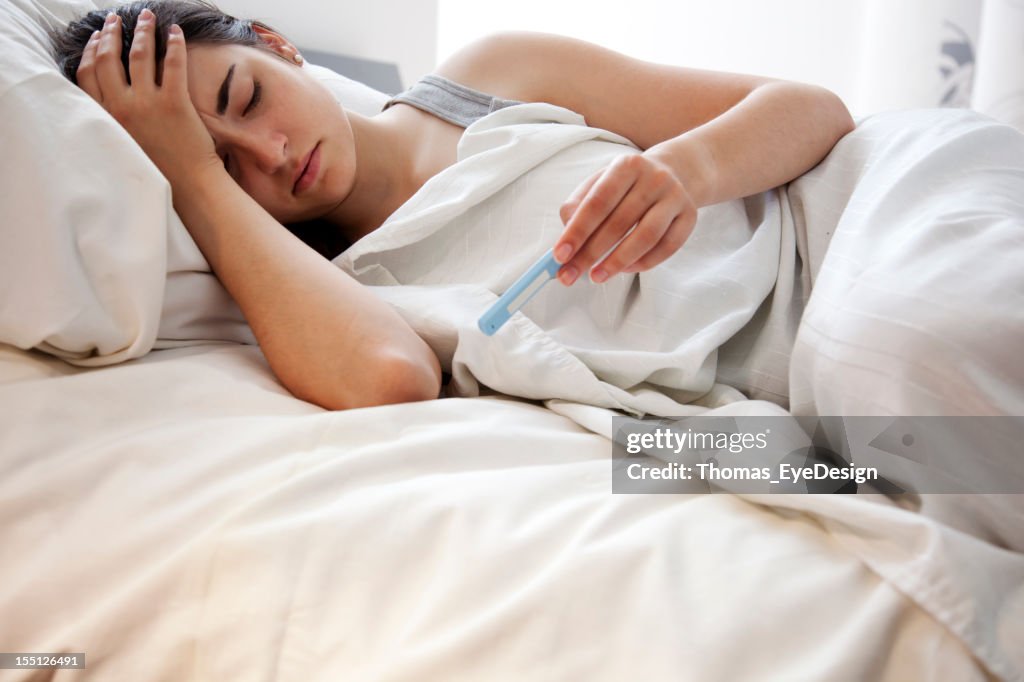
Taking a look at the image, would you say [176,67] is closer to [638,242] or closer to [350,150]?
[350,150]

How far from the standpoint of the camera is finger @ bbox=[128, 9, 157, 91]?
2.56ft

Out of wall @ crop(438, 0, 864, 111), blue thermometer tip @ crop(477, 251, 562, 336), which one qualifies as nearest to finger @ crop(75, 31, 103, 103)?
blue thermometer tip @ crop(477, 251, 562, 336)

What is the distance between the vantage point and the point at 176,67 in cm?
79

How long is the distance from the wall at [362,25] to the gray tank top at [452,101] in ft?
2.11

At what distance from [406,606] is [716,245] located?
0.52 meters

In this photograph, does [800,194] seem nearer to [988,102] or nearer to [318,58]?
[318,58]

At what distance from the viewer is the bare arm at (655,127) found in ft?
1.83

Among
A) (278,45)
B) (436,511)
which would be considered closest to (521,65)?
(278,45)

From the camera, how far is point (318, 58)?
5.39 ft

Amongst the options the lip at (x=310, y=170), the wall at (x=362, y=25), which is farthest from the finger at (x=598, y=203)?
the wall at (x=362, y=25)

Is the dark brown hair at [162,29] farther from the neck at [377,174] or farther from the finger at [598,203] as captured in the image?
the finger at [598,203]

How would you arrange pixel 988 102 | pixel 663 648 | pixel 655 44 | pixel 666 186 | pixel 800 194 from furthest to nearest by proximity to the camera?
pixel 655 44
pixel 988 102
pixel 800 194
pixel 666 186
pixel 663 648

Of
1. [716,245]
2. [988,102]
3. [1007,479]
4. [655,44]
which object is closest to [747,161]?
[716,245]

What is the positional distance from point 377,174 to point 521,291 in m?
0.51
